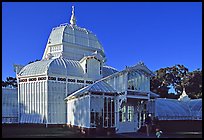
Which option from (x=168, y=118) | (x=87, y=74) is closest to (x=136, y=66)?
(x=87, y=74)

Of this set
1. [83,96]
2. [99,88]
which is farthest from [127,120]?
[83,96]

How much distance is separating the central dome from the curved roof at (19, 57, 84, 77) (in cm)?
378

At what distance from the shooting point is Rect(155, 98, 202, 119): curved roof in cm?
2728

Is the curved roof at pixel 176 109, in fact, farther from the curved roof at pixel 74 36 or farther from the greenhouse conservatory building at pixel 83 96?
the curved roof at pixel 74 36

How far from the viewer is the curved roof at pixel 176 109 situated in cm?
2728

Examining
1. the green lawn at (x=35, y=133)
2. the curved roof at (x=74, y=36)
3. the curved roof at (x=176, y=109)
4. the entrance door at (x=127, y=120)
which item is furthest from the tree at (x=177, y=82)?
the green lawn at (x=35, y=133)

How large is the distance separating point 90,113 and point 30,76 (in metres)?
6.89

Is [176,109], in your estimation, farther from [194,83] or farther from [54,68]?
[194,83]

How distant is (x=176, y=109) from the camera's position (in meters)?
29.2

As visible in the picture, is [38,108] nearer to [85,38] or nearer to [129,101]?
[129,101]

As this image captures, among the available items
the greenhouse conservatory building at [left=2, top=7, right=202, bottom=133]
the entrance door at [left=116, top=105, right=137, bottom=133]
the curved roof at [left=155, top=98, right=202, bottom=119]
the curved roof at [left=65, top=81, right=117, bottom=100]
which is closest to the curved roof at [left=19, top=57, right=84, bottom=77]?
the greenhouse conservatory building at [left=2, top=7, right=202, bottom=133]

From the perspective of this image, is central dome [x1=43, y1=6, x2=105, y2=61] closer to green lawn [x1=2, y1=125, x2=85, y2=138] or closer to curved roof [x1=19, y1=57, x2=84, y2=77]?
curved roof [x1=19, y1=57, x2=84, y2=77]

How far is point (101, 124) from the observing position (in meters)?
19.5

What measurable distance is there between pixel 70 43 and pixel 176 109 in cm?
1301
